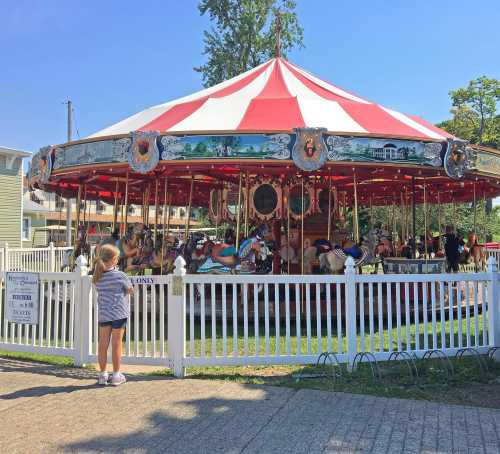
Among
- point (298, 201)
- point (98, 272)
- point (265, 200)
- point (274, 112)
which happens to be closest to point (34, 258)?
point (265, 200)

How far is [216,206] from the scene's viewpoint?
14633mm

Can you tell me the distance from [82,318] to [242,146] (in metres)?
3.76

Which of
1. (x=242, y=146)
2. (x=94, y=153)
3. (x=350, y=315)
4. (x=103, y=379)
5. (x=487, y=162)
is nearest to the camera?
(x=103, y=379)

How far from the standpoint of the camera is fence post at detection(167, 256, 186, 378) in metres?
5.52

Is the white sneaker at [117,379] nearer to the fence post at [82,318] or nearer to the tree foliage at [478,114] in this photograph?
the fence post at [82,318]

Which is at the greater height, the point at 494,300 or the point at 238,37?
the point at 238,37

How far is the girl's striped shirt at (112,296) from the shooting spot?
5.26m

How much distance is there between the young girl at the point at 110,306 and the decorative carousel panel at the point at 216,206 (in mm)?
8221

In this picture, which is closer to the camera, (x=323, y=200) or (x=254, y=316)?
(x=254, y=316)

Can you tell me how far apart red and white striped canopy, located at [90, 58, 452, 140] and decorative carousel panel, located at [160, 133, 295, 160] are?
133 millimetres

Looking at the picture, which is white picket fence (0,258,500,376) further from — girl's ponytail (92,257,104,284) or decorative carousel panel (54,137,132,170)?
decorative carousel panel (54,137,132,170)

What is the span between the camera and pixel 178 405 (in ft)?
15.0

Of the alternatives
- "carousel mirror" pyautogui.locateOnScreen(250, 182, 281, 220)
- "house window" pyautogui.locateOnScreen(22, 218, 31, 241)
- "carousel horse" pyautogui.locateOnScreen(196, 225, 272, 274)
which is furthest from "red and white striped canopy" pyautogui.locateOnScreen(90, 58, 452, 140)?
"house window" pyautogui.locateOnScreen(22, 218, 31, 241)

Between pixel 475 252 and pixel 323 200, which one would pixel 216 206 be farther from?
pixel 475 252
